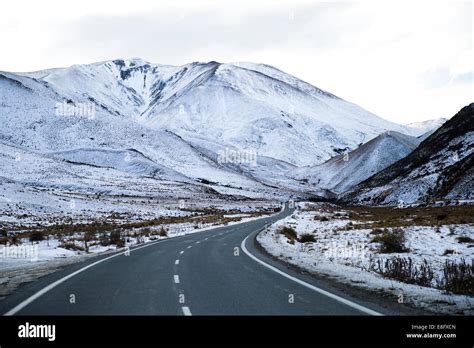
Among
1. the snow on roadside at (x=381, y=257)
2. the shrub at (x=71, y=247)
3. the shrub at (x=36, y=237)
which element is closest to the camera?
the snow on roadside at (x=381, y=257)

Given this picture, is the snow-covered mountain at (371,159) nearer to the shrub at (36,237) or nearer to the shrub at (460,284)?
the shrub at (36,237)

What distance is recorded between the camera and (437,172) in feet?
290

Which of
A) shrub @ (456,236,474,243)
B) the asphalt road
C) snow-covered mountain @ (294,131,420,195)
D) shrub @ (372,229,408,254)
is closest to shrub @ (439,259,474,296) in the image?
the asphalt road

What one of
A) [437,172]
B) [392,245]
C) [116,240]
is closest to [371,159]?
[437,172]

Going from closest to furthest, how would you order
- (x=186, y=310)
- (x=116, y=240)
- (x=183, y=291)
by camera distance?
(x=186, y=310) < (x=183, y=291) < (x=116, y=240)

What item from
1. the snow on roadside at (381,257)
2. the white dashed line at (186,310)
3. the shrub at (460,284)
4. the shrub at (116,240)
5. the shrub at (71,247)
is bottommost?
the shrub at (116,240)

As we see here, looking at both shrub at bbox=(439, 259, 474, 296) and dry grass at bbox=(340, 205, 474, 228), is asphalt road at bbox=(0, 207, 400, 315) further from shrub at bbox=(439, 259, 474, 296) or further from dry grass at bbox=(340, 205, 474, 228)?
dry grass at bbox=(340, 205, 474, 228)

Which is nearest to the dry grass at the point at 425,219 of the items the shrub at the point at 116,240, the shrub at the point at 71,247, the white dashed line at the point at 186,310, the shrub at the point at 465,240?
the shrub at the point at 465,240

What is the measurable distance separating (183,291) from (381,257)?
9682 mm

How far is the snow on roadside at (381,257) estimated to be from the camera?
10031mm

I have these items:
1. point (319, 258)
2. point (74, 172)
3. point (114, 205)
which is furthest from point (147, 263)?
point (74, 172)

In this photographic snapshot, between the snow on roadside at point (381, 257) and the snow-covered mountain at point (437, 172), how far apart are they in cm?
4274

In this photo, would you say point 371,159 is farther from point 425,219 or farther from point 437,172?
point 425,219
